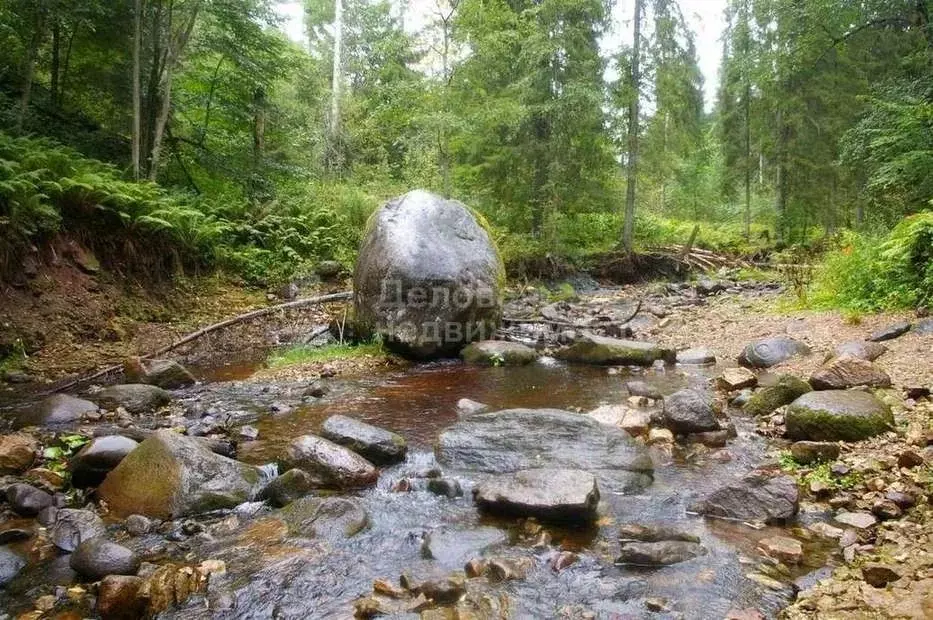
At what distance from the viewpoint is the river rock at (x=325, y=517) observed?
12.2ft

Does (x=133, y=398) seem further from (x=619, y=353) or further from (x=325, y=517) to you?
(x=619, y=353)

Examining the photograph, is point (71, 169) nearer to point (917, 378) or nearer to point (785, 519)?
point (785, 519)

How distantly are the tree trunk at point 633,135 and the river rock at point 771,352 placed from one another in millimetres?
10841

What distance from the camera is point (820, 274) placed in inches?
426

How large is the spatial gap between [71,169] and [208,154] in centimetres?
556

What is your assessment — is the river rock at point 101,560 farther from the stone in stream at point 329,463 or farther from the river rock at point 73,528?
the stone in stream at point 329,463

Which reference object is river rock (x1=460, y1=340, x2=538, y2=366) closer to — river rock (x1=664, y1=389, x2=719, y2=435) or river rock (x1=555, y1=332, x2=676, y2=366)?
river rock (x1=555, y1=332, x2=676, y2=366)

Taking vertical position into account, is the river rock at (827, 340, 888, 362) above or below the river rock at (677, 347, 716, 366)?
above

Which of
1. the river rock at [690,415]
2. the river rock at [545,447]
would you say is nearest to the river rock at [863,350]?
the river rock at [690,415]

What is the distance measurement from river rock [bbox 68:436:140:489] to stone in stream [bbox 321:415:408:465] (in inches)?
62.6

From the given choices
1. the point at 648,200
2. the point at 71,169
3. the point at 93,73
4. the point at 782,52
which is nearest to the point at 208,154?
the point at 93,73

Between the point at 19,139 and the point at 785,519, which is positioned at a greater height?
the point at 19,139

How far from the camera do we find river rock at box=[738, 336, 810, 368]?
769cm

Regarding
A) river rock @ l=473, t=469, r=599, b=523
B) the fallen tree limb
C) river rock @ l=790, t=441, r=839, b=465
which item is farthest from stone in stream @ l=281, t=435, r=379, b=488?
the fallen tree limb
